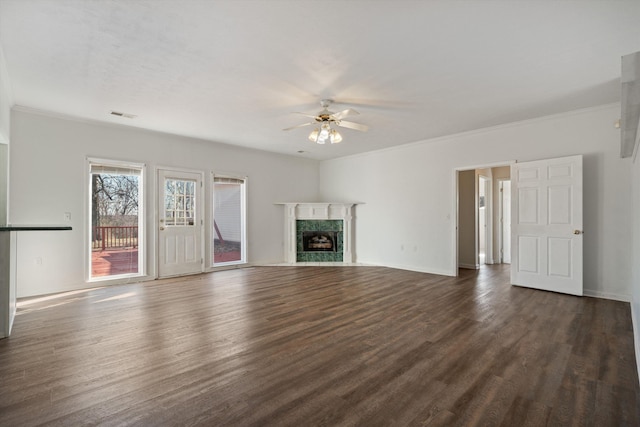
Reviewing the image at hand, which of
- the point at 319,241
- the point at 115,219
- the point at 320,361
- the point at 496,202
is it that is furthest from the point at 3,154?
the point at 496,202

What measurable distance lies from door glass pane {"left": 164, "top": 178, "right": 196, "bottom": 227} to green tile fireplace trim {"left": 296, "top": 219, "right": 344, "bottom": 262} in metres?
2.60

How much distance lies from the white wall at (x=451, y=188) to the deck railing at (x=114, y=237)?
15.5 ft

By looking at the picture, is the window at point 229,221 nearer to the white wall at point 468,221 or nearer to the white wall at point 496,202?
the white wall at point 468,221

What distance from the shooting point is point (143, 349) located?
274cm

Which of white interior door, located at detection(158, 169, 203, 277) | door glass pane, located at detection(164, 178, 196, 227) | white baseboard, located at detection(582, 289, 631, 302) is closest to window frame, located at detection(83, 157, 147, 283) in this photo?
white interior door, located at detection(158, 169, 203, 277)

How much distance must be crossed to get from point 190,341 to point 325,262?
16.3 feet

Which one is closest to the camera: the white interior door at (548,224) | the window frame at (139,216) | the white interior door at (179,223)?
the white interior door at (548,224)

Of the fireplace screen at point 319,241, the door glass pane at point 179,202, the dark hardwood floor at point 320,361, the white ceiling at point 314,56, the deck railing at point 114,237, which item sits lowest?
the dark hardwood floor at point 320,361

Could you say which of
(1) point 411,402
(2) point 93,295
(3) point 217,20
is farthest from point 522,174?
(2) point 93,295

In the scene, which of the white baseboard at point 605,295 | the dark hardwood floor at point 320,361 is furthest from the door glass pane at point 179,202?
the white baseboard at point 605,295

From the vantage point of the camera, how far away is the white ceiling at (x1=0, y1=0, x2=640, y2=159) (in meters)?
2.30

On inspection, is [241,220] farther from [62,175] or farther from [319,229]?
[62,175]

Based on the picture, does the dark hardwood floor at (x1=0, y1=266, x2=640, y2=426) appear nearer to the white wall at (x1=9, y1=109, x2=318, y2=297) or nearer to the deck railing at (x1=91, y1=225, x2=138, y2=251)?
the white wall at (x1=9, y1=109, x2=318, y2=297)

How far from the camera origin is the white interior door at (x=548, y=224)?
4449mm
